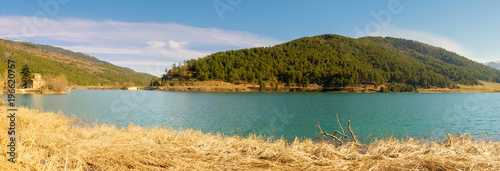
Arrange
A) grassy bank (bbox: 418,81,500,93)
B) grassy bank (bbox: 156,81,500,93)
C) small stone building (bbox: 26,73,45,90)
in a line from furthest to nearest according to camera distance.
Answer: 1. grassy bank (bbox: 418,81,500,93)
2. grassy bank (bbox: 156,81,500,93)
3. small stone building (bbox: 26,73,45,90)


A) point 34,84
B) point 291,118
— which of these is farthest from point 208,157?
point 34,84

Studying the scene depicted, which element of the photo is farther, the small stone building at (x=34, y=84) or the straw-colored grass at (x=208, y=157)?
the small stone building at (x=34, y=84)

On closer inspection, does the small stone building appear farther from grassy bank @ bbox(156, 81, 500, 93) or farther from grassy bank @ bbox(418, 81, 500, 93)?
grassy bank @ bbox(418, 81, 500, 93)

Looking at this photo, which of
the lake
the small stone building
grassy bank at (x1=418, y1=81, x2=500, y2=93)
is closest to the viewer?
the lake

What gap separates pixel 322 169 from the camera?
682 cm

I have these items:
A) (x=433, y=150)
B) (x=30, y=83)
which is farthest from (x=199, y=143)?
(x=30, y=83)

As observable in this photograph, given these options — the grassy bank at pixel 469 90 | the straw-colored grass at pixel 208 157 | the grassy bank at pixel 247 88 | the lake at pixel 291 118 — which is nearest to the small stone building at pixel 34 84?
the lake at pixel 291 118

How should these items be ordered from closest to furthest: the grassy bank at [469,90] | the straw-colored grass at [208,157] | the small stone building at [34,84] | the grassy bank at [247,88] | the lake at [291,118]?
the straw-colored grass at [208,157]
the lake at [291,118]
the small stone building at [34,84]
the grassy bank at [247,88]
the grassy bank at [469,90]

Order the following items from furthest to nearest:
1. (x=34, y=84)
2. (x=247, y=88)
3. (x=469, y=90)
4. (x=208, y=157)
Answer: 1. (x=469, y=90)
2. (x=247, y=88)
3. (x=34, y=84)
4. (x=208, y=157)

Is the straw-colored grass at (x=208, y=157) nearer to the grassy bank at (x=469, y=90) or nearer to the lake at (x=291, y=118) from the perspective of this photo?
the lake at (x=291, y=118)

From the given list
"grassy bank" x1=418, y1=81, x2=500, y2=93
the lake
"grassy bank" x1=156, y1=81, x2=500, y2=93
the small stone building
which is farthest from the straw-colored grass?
"grassy bank" x1=418, y1=81, x2=500, y2=93

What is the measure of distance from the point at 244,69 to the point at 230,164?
16308cm

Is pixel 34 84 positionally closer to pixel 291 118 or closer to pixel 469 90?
pixel 291 118

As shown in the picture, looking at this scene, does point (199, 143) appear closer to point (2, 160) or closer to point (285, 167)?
point (285, 167)
